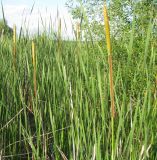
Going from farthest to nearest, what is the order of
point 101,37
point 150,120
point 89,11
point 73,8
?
point 73,8
point 89,11
point 101,37
point 150,120

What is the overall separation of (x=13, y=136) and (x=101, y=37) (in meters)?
2.03

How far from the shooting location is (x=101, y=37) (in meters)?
3.63

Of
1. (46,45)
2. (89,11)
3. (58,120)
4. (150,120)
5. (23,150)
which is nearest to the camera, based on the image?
(150,120)

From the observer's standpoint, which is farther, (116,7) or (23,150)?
(116,7)

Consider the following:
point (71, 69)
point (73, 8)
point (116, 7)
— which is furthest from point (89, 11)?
point (71, 69)

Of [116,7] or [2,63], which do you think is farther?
[116,7]

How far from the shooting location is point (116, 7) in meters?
3.63

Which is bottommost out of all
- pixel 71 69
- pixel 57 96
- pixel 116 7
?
pixel 57 96

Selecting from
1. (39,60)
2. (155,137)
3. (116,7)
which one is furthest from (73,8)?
(155,137)

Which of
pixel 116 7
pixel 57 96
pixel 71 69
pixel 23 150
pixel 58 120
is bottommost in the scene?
pixel 23 150

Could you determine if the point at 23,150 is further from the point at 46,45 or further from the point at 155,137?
the point at 46,45

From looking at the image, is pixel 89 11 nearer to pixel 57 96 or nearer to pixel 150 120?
pixel 57 96

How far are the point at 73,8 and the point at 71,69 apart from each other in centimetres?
412

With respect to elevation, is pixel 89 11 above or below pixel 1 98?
above
